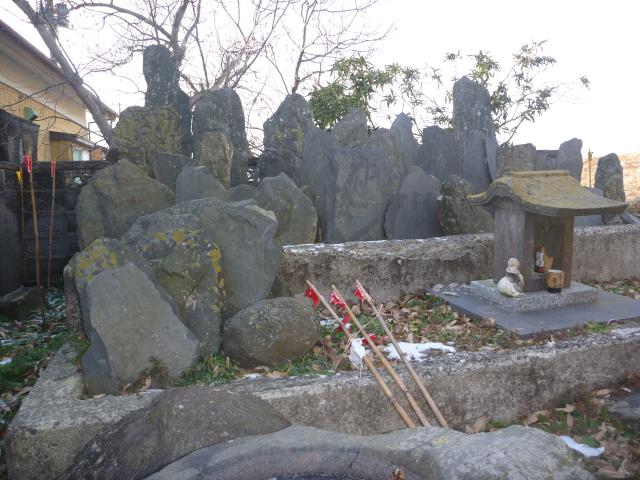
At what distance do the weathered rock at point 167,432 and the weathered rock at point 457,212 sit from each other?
167 inches

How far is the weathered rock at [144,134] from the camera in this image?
6.69 m

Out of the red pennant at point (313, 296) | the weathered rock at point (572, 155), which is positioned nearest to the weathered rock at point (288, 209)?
the red pennant at point (313, 296)

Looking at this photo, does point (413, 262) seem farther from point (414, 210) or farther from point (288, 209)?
point (288, 209)

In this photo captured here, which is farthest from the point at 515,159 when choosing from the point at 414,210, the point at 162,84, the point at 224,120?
the point at 162,84

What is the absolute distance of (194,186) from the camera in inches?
210

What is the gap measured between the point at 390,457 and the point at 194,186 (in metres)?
3.79

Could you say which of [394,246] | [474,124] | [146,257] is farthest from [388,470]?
[474,124]

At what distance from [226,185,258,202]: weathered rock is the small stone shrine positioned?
7.45 ft

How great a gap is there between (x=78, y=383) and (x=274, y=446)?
159 cm

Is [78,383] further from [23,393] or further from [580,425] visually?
[580,425]

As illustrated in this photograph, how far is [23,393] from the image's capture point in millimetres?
3857

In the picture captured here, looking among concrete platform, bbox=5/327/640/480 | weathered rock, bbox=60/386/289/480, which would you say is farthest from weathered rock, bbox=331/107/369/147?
weathered rock, bbox=60/386/289/480

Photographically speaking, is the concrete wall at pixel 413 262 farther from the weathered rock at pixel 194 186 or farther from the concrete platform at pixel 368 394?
the concrete platform at pixel 368 394

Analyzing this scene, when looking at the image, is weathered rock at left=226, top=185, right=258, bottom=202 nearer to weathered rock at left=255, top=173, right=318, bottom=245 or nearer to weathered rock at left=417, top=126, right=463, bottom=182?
weathered rock at left=255, top=173, right=318, bottom=245
